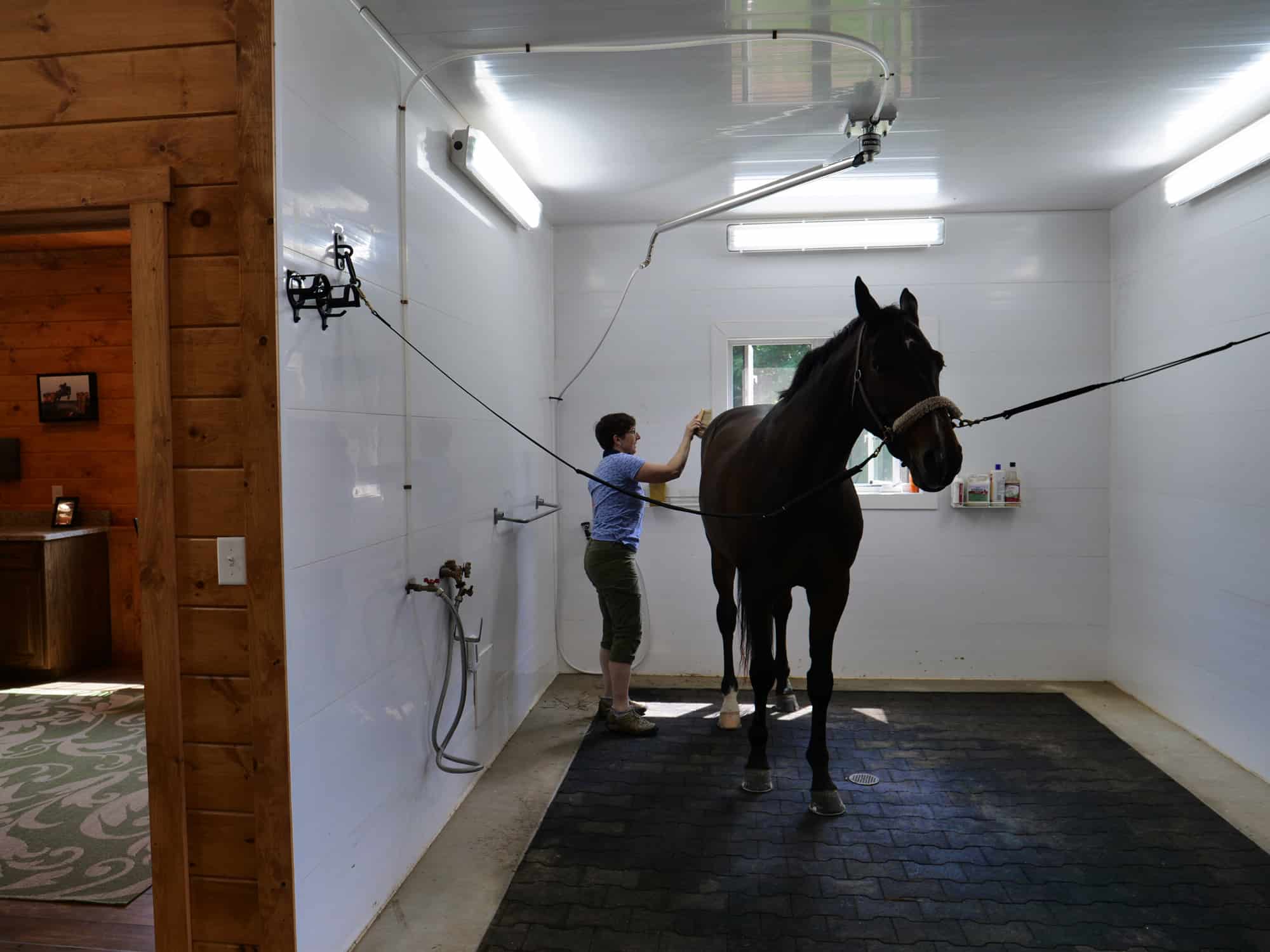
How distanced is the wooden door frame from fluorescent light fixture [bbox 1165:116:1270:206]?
348 cm

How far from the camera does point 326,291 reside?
170 cm

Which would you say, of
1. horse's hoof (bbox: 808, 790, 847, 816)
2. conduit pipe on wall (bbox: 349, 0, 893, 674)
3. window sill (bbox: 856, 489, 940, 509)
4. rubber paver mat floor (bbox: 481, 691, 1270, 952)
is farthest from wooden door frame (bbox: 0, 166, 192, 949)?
window sill (bbox: 856, 489, 940, 509)

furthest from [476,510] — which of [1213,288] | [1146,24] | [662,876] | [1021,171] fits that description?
[1213,288]

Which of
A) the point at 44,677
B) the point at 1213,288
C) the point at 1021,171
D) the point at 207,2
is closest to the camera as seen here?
the point at 207,2

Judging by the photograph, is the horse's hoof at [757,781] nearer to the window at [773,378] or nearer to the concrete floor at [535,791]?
the concrete floor at [535,791]

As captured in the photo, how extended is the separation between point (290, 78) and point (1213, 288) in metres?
3.50

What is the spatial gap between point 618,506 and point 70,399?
11.9ft

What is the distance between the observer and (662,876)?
7.41ft

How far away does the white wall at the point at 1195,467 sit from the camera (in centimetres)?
294

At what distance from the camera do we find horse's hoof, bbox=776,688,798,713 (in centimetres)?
361

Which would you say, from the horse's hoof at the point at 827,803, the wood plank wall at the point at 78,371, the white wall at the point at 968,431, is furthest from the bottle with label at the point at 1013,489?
the wood plank wall at the point at 78,371

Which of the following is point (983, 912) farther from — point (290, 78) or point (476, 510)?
point (290, 78)

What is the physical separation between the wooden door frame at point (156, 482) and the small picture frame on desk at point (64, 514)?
3612 millimetres

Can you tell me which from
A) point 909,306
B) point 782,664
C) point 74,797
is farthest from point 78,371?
point 909,306
